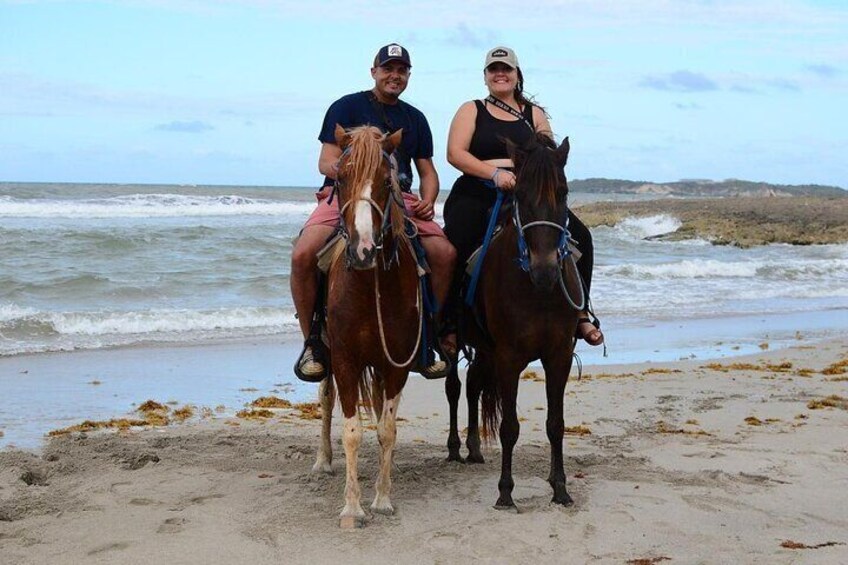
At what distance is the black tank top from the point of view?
6.29 metres

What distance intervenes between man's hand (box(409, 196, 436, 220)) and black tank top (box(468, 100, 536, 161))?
0.52 meters

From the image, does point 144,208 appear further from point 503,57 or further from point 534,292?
point 534,292

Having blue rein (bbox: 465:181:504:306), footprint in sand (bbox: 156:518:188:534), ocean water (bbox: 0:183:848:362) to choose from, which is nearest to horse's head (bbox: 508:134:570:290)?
blue rein (bbox: 465:181:504:306)

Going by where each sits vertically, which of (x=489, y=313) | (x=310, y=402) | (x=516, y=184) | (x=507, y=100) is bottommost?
(x=310, y=402)

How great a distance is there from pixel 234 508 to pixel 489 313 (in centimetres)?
183

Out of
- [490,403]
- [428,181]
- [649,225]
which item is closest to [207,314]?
[490,403]

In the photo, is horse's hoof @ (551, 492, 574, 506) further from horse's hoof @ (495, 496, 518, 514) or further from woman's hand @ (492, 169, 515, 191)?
woman's hand @ (492, 169, 515, 191)

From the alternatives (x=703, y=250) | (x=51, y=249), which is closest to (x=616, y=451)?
(x=51, y=249)

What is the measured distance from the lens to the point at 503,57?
627 centimetres

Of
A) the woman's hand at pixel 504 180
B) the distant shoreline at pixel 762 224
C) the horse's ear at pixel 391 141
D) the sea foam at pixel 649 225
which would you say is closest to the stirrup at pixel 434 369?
the woman's hand at pixel 504 180

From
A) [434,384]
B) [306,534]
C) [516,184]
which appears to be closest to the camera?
[306,534]

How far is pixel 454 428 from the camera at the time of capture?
6.88 metres

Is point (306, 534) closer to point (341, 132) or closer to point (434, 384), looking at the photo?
point (341, 132)

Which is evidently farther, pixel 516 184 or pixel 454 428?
pixel 454 428
